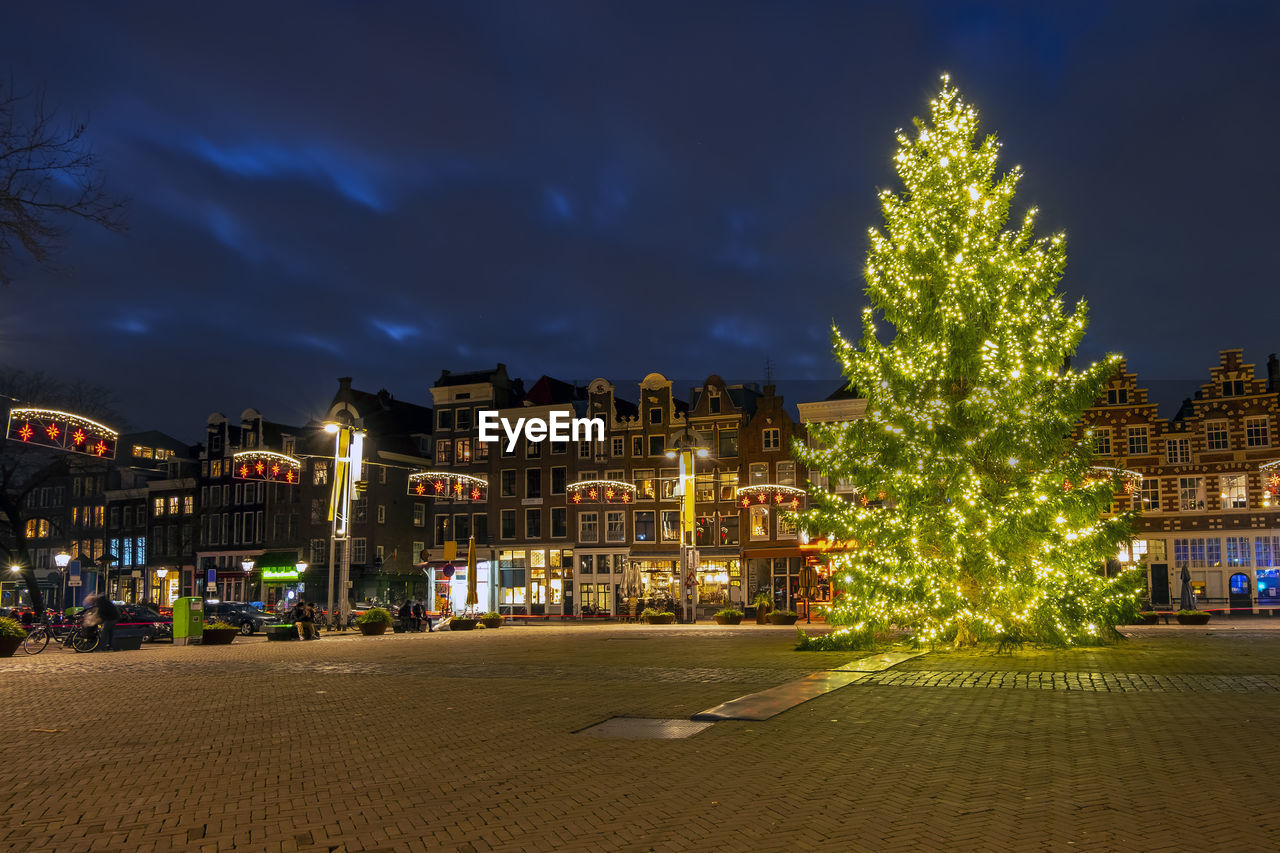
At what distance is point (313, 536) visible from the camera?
75500 millimetres

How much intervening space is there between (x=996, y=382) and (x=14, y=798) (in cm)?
2051

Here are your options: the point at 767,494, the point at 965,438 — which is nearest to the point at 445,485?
the point at 767,494

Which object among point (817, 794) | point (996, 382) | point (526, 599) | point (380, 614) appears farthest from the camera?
point (526, 599)

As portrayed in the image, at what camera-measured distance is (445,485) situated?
160ft

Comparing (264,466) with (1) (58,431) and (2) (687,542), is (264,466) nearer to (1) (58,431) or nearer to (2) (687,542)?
(1) (58,431)

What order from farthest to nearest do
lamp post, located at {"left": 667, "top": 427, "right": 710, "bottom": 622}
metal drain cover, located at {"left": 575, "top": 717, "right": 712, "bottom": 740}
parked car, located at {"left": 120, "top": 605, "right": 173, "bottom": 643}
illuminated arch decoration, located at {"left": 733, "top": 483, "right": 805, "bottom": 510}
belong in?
illuminated arch decoration, located at {"left": 733, "top": 483, "right": 805, "bottom": 510}
lamp post, located at {"left": 667, "top": 427, "right": 710, "bottom": 622}
parked car, located at {"left": 120, "top": 605, "right": 173, "bottom": 643}
metal drain cover, located at {"left": 575, "top": 717, "right": 712, "bottom": 740}

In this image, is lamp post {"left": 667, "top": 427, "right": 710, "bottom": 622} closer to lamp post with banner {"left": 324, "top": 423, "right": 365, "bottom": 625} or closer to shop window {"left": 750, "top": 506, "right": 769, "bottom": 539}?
lamp post with banner {"left": 324, "top": 423, "right": 365, "bottom": 625}

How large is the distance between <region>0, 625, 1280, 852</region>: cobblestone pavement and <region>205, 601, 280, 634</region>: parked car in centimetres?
2537

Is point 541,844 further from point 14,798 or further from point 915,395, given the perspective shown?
point 915,395

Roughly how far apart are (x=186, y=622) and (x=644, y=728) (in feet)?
85.9

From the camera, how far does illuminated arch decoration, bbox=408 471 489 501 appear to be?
1907 inches

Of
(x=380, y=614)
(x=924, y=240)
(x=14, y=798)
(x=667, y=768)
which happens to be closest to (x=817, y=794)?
(x=667, y=768)

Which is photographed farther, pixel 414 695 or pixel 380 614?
pixel 380 614

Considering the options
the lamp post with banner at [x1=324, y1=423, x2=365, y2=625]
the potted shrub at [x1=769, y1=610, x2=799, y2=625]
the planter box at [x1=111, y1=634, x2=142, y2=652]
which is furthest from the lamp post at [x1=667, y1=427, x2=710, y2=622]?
the planter box at [x1=111, y1=634, x2=142, y2=652]
